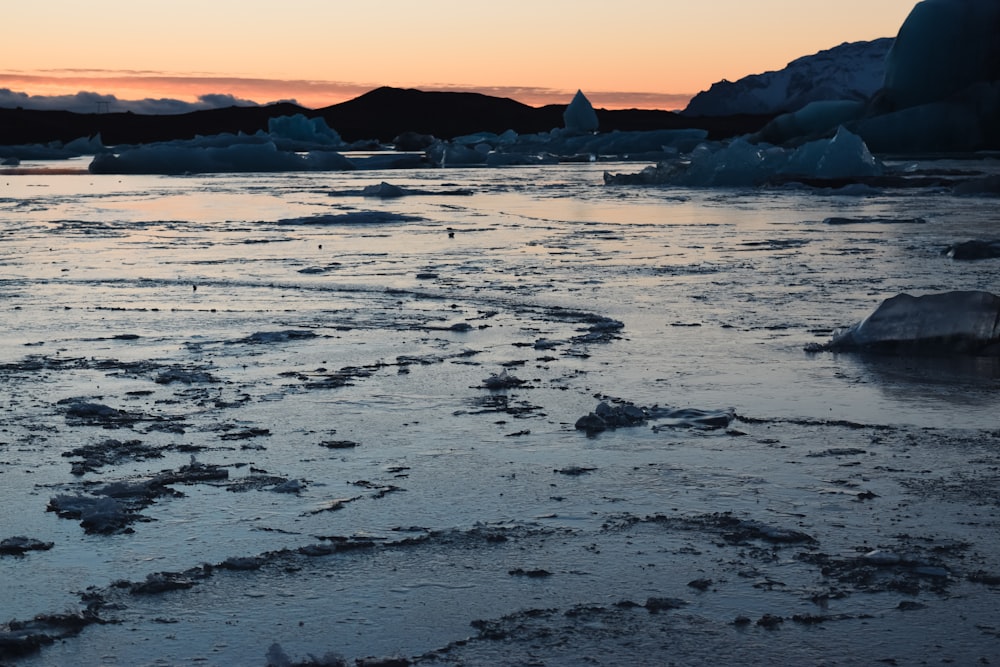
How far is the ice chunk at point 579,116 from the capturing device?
52312 millimetres

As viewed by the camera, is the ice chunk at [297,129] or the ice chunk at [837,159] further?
the ice chunk at [297,129]

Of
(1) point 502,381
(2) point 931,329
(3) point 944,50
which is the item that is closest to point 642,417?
(1) point 502,381

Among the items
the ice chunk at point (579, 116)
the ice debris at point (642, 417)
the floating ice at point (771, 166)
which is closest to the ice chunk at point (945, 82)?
the floating ice at point (771, 166)

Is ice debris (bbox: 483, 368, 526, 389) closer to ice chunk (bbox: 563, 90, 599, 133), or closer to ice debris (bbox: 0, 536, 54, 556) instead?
ice debris (bbox: 0, 536, 54, 556)

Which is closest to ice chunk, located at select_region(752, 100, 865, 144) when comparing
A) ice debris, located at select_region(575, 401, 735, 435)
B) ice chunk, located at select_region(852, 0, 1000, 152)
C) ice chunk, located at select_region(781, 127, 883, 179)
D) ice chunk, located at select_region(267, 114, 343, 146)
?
ice chunk, located at select_region(852, 0, 1000, 152)

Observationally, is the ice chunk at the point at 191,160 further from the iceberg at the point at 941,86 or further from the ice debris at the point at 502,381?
the ice debris at the point at 502,381

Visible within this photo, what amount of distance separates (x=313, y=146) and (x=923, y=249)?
3862 centimetres

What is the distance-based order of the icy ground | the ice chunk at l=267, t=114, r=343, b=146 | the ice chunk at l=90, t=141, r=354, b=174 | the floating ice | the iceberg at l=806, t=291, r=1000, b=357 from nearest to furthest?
the icy ground < the iceberg at l=806, t=291, r=1000, b=357 < the floating ice < the ice chunk at l=90, t=141, r=354, b=174 < the ice chunk at l=267, t=114, r=343, b=146

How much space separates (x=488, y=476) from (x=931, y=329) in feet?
9.57

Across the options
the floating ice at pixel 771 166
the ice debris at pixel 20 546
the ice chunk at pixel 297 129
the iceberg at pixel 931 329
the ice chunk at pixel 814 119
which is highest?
the ice chunk at pixel 814 119

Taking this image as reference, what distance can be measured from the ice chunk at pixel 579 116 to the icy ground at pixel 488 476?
146ft

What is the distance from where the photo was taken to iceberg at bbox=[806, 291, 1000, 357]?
571 centimetres

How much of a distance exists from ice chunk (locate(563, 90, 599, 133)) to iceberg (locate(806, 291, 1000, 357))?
154 feet

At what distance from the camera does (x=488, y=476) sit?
149 inches
